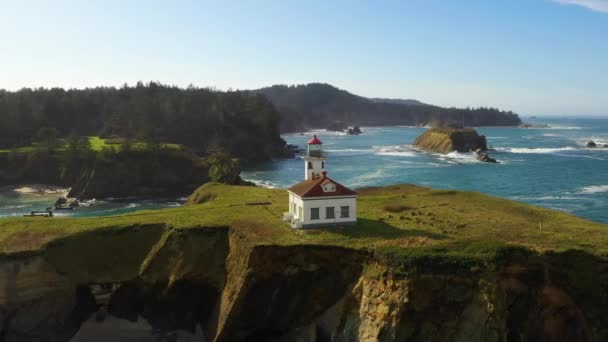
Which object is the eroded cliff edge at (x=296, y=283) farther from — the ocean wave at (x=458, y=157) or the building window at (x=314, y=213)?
the ocean wave at (x=458, y=157)

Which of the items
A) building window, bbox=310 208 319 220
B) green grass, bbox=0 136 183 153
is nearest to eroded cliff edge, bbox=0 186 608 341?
building window, bbox=310 208 319 220

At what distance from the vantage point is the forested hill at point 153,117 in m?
115

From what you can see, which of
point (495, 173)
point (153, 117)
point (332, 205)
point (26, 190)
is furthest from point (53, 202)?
point (495, 173)

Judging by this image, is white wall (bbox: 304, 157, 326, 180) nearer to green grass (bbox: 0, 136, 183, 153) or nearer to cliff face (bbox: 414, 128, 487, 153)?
green grass (bbox: 0, 136, 183, 153)

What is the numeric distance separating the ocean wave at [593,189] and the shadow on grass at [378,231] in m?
50.6

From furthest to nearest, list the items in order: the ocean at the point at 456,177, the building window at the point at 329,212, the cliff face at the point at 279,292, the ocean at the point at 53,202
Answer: the ocean at the point at 456,177, the ocean at the point at 53,202, the building window at the point at 329,212, the cliff face at the point at 279,292

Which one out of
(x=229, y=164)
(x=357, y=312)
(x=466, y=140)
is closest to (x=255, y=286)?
(x=357, y=312)

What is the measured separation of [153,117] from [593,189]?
92.8m

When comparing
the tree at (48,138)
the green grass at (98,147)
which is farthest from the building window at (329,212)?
the tree at (48,138)

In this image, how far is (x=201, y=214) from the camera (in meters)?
37.8

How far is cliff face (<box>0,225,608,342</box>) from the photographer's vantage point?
84.3ft

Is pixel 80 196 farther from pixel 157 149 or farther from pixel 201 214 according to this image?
pixel 201 214

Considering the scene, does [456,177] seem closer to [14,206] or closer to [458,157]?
[458,157]

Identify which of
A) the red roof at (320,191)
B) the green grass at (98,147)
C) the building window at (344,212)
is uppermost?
the red roof at (320,191)
